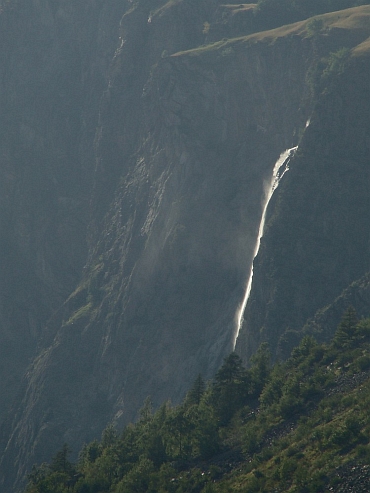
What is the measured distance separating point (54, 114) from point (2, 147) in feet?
33.3

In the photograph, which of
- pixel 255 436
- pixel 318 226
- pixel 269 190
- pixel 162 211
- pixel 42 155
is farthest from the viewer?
pixel 42 155

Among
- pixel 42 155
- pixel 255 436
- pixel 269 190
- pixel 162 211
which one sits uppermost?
pixel 42 155

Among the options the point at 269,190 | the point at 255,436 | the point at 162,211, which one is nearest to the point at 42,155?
the point at 162,211

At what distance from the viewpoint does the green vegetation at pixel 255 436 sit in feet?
169

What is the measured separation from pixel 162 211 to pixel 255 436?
78.0 meters

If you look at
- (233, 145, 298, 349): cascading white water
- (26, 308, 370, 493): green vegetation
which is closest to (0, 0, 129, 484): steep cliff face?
(233, 145, 298, 349): cascading white water

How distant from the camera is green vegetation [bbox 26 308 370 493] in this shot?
51.4 metres

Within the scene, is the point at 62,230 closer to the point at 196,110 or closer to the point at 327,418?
the point at 196,110

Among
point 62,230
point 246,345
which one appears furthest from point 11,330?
point 246,345

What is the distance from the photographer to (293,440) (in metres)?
55.2

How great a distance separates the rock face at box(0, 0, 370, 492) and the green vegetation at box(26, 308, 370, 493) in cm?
4300

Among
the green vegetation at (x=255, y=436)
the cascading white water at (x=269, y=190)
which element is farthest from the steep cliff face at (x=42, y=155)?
the green vegetation at (x=255, y=436)

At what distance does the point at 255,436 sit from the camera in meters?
57.8

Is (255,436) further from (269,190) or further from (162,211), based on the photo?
(162,211)
